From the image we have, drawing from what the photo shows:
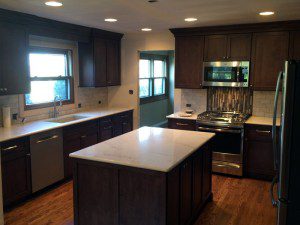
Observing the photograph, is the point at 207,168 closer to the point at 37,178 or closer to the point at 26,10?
the point at 37,178

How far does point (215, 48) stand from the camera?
500 centimetres

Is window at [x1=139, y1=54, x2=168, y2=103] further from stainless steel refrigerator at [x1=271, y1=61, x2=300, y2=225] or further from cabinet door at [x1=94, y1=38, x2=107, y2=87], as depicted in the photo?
stainless steel refrigerator at [x1=271, y1=61, x2=300, y2=225]

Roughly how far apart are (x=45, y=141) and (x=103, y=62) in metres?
2.18

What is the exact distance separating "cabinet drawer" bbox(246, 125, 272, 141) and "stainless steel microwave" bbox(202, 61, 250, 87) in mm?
714

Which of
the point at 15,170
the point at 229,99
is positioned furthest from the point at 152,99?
the point at 15,170

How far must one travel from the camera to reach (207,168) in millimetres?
3609

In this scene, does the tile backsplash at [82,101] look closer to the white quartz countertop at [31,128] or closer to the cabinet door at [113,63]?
the white quartz countertop at [31,128]

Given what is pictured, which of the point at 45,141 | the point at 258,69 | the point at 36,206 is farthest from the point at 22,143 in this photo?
the point at 258,69

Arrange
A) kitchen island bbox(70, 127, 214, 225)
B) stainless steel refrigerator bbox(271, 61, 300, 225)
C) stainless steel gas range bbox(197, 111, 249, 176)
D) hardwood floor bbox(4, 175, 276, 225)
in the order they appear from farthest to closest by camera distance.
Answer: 1. stainless steel gas range bbox(197, 111, 249, 176)
2. hardwood floor bbox(4, 175, 276, 225)
3. kitchen island bbox(70, 127, 214, 225)
4. stainless steel refrigerator bbox(271, 61, 300, 225)

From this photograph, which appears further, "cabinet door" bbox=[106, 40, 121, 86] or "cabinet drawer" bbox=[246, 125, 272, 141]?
"cabinet door" bbox=[106, 40, 121, 86]

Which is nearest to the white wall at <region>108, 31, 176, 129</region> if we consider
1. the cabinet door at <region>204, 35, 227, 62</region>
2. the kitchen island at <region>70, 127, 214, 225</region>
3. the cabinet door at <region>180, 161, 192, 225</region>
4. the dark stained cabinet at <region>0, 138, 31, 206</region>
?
the cabinet door at <region>204, 35, 227, 62</region>

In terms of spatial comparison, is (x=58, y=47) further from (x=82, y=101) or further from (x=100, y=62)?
(x=82, y=101)

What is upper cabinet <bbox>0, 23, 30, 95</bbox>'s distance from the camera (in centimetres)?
372

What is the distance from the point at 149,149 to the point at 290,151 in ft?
4.27
